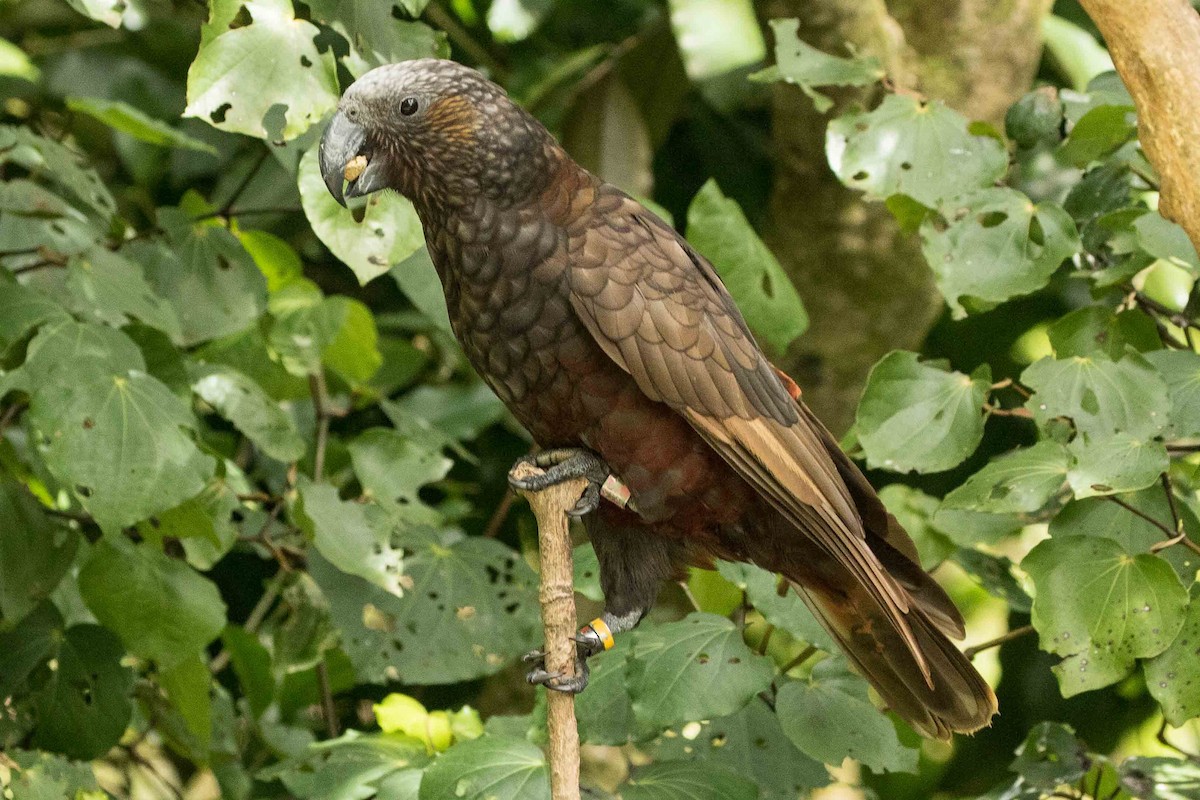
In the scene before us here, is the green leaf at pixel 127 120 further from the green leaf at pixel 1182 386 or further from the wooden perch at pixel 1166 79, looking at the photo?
the green leaf at pixel 1182 386

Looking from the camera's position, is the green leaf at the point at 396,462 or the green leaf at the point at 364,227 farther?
the green leaf at the point at 396,462

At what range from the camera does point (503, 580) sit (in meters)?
2.44

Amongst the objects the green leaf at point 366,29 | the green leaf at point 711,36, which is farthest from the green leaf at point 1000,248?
the green leaf at point 711,36

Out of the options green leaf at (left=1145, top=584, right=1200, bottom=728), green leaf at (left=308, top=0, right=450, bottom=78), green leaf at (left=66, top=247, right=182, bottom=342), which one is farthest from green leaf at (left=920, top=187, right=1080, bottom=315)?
green leaf at (left=66, top=247, right=182, bottom=342)

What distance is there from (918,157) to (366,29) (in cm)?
89

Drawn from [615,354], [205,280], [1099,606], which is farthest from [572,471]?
[205,280]

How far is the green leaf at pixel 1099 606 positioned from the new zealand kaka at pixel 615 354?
164 mm

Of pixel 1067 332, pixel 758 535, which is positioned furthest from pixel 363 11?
pixel 1067 332

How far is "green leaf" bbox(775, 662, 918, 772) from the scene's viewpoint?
6.58 ft

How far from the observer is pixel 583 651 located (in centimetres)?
187

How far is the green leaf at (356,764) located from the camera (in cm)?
211

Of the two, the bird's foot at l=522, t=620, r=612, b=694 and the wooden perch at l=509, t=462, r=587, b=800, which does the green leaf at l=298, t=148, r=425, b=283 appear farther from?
the bird's foot at l=522, t=620, r=612, b=694

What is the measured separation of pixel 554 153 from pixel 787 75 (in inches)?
26.6

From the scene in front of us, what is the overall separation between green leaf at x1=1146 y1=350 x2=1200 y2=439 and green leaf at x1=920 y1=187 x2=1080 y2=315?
212 millimetres
